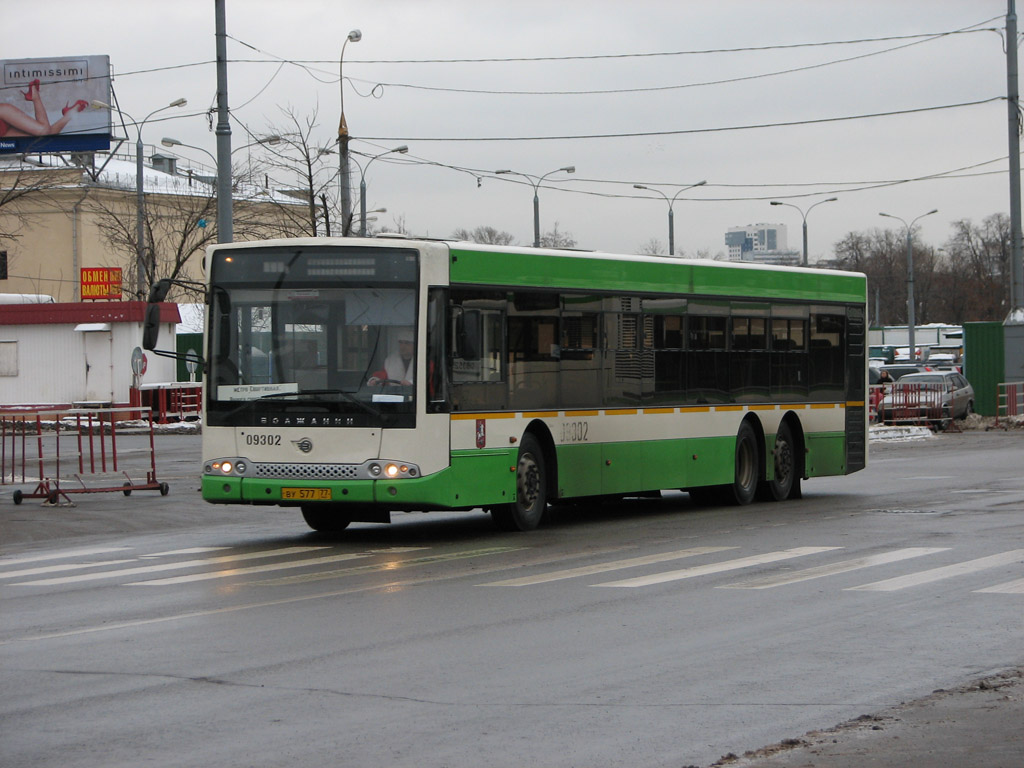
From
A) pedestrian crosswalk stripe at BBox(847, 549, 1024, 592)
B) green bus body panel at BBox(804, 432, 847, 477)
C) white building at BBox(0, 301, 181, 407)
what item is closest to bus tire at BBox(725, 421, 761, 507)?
green bus body panel at BBox(804, 432, 847, 477)

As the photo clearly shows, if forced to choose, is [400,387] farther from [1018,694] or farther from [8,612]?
[1018,694]

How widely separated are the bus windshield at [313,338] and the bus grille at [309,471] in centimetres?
42

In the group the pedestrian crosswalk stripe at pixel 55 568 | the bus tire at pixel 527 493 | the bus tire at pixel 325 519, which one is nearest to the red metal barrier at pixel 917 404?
the bus tire at pixel 527 493

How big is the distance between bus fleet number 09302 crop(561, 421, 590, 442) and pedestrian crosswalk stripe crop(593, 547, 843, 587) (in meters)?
3.12

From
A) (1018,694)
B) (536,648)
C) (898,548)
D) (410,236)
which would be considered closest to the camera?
(1018,694)

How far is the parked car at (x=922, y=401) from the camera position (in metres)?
45.1

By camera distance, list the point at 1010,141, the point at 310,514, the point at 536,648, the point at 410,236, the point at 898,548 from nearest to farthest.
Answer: the point at 536,648
the point at 898,548
the point at 410,236
the point at 310,514
the point at 1010,141

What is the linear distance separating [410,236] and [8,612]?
6153mm

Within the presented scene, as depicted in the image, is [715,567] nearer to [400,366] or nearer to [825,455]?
[400,366]

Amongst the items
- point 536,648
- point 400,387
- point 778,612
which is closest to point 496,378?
point 400,387

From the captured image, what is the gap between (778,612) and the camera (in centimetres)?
1057

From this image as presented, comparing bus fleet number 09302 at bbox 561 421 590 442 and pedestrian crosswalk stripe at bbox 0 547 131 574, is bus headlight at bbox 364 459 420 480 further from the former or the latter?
pedestrian crosswalk stripe at bbox 0 547 131 574

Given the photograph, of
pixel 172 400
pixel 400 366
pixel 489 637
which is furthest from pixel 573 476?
pixel 172 400

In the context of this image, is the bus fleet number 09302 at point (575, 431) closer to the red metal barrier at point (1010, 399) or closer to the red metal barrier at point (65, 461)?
the red metal barrier at point (65, 461)
